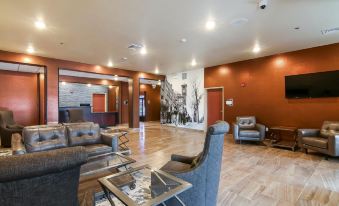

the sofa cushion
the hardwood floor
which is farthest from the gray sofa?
the sofa cushion

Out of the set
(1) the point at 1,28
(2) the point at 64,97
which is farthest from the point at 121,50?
(2) the point at 64,97

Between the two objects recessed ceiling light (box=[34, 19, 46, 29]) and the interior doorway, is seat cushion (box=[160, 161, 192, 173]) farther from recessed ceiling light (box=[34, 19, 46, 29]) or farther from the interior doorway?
the interior doorway

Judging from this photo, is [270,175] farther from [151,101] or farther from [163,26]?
[151,101]

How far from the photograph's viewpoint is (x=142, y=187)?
202 centimetres

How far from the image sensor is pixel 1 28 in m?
4.02

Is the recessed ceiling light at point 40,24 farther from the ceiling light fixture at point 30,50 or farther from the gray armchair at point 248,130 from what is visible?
the gray armchair at point 248,130

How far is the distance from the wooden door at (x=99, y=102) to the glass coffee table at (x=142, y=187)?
11186mm

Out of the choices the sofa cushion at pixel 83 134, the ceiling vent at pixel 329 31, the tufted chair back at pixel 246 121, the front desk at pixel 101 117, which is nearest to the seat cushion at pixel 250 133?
the tufted chair back at pixel 246 121

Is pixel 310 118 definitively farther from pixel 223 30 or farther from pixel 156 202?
pixel 156 202

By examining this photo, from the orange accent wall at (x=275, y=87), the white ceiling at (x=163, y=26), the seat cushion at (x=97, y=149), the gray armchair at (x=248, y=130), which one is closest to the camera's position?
the white ceiling at (x=163, y=26)

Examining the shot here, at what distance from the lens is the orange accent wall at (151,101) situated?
13203 millimetres

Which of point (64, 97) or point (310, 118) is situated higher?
point (64, 97)

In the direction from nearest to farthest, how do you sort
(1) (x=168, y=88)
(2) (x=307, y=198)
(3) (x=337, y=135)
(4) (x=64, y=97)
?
1. (2) (x=307, y=198)
2. (3) (x=337, y=135)
3. (1) (x=168, y=88)
4. (4) (x=64, y=97)

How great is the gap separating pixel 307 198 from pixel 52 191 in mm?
3113
